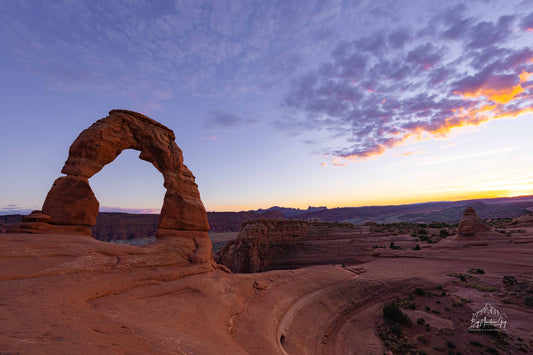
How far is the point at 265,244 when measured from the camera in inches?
1347

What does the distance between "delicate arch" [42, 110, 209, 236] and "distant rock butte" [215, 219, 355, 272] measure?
63.5 feet

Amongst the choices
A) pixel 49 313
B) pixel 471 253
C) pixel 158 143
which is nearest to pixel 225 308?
pixel 49 313

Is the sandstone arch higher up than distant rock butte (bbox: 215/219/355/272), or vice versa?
the sandstone arch

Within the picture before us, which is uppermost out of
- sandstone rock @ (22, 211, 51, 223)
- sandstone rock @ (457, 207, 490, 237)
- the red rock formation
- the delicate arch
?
the delicate arch

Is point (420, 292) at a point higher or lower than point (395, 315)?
lower

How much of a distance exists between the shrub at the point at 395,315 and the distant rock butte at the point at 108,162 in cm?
1017

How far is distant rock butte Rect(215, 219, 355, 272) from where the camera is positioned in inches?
1264

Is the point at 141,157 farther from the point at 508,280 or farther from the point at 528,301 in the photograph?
the point at 508,280

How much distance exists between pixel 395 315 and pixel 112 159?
17.0 meters

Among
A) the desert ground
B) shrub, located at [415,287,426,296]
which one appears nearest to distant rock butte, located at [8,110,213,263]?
the desert ground

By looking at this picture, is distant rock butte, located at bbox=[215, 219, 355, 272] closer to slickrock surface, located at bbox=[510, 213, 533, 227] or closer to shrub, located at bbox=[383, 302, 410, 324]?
shrub, located at bbox=[383, 302, 410, 324]

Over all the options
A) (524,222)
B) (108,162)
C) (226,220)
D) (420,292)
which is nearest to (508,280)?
(420,292)

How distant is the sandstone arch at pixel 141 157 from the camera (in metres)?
10.7

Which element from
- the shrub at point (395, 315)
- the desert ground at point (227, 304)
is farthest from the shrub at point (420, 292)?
the shrub at point (395, 315)
